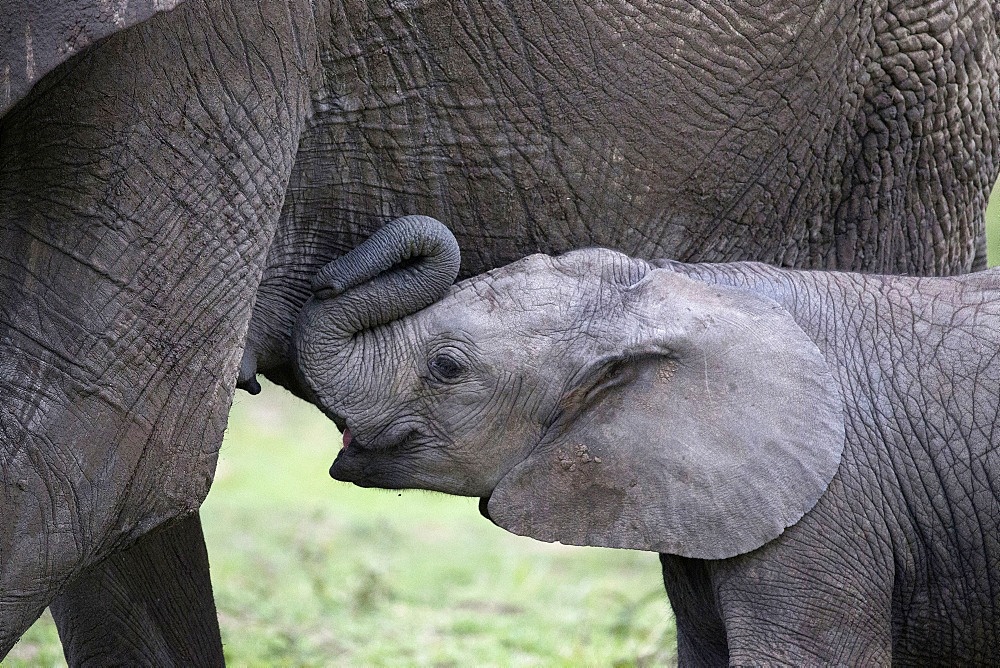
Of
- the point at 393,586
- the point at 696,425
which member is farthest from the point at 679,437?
the point at 393,586

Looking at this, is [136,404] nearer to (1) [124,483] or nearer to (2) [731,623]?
(1) [124,483]

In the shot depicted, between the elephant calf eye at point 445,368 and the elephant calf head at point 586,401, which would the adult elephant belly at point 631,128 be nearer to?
the elephant calf head at point 586,401

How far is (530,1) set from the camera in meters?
3.36

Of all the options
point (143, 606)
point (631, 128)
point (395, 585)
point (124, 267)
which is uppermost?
point (124, 267)

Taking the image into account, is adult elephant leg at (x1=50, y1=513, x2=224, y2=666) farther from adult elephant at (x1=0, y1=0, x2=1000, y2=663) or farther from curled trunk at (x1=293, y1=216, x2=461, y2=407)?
curled trunk at (x1=293, y1=216, x2=461, y2=407)

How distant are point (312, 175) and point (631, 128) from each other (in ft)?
2.36

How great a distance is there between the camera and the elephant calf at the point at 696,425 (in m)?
3.20

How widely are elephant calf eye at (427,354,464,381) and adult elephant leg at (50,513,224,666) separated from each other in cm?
99

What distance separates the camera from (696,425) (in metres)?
3.23

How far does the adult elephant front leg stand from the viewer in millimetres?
2740

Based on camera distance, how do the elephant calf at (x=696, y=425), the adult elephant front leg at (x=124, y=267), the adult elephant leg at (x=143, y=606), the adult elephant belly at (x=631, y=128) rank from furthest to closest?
the adult elephant leg at (x=143, y=606), the adult elephant belly at (x=631, y=128), the elephant calf at (x=696, y=425), the adult elephant front leg at (x=124, y=267)

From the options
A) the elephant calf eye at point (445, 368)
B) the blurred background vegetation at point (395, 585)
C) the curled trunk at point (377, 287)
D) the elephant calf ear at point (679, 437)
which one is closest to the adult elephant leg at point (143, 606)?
the blurred background vegetation at point (395, 585)

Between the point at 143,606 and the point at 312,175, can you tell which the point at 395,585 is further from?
the point at 312,175

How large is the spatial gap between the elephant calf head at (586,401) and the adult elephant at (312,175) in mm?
298
